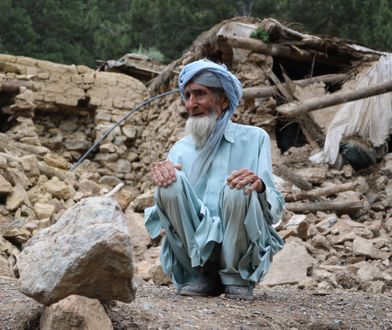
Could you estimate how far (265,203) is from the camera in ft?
10.5

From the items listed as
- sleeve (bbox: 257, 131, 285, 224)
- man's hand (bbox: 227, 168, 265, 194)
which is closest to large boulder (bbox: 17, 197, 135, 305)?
man's hand (bbox: 227, 168, 265, 194)

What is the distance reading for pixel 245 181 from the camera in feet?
10.1

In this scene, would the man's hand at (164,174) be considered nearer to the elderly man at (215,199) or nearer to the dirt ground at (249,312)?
the elderly man at (215,199)

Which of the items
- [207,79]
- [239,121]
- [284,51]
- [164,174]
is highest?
[284,51]

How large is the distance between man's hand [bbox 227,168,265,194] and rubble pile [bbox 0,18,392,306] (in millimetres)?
1574

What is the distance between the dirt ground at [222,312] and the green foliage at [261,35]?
4773 mm

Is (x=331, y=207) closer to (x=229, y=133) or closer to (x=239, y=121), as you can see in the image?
(x=239, y=121)

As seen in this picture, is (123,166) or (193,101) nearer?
(193,101)

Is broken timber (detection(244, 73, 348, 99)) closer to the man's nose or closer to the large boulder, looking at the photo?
the man's nose

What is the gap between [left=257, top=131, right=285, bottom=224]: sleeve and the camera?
321cm

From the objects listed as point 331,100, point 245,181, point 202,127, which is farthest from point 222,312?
point 331,100

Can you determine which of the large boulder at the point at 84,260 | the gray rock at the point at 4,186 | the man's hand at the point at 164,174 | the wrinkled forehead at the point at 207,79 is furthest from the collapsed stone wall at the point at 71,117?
the large boulder at the point at 84,260

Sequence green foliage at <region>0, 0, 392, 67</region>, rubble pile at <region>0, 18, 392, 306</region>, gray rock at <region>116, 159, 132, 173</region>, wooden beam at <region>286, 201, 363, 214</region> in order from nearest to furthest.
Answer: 1. rubble pile at <region>0, 18, 392, 306</region>
2. wooden beam at <region>286, 201, 363, 214</region>
3. gray rock at <region>116, 159, 132, 173</region>
4. green foliage at <region>0, 0, 392, 67</region>

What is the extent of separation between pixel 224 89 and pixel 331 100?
398 centimetres
